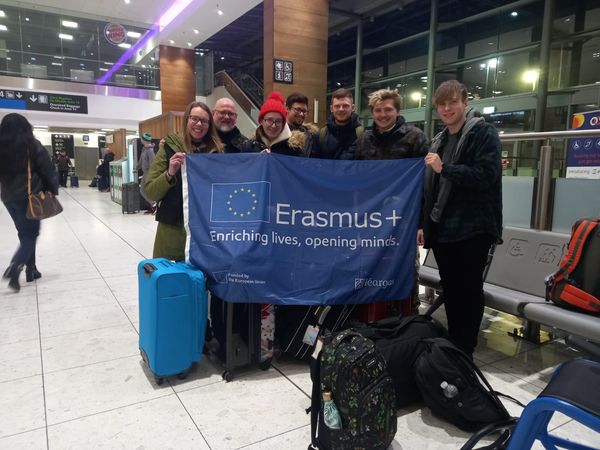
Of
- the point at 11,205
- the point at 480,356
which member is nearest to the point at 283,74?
the point at 11,205

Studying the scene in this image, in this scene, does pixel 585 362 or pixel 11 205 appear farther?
pixel 11 205

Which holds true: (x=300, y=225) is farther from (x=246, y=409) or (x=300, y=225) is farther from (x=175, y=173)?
(x=246, y=409)

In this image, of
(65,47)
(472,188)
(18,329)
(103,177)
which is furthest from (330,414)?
(65,47)

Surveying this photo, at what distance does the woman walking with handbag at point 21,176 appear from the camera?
154 inches

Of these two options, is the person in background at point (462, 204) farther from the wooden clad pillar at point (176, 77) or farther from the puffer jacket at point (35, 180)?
the wooden clad pillar at point (176, 77)

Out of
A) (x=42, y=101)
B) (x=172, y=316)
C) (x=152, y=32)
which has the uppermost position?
(x=152, y=32)

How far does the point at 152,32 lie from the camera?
14961 mm

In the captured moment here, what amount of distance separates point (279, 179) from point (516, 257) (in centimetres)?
186

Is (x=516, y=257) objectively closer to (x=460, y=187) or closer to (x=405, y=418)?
(x=460, y=187)

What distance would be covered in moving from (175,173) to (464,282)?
5.90ft

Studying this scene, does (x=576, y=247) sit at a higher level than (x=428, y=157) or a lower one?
lower

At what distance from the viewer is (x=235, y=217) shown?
2385 millimetres

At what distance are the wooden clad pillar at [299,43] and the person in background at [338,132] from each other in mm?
5127

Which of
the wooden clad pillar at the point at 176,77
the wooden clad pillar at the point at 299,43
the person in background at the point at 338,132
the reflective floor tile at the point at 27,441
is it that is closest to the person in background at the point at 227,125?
the person in background at the point at 338,132
